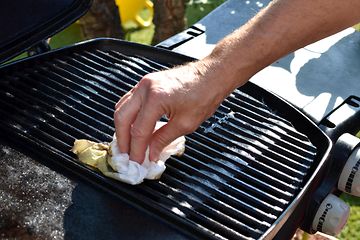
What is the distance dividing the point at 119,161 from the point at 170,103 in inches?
9.5

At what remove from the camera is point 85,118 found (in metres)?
1.70

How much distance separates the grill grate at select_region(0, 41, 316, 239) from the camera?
1408 mm

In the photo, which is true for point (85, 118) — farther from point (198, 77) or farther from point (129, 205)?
point (198, 77)

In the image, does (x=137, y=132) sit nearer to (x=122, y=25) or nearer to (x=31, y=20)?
(x=31, y=20)

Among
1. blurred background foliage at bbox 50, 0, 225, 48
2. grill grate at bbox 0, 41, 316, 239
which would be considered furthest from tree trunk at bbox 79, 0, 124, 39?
grill grate at bbox 0, 41, 316, 239

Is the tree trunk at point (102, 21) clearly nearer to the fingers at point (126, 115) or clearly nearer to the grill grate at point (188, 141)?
the grill grate at point (188, 141)

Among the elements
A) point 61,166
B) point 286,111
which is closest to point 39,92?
point 61,166

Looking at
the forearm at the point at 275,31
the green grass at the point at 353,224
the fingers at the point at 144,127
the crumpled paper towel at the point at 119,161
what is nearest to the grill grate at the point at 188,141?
the crumpled paper towel at the point at 119,161

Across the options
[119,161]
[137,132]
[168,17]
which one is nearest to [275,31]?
[137,132]

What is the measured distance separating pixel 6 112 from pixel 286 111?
2.97 feet

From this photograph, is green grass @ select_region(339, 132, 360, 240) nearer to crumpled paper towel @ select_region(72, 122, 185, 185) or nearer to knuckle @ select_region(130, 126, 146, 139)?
crumpled paper towel @ select_region(72, 122, 185, 185)

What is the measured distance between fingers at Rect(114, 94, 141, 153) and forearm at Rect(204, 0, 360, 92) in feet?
0.68

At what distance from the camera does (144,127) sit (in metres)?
1.32

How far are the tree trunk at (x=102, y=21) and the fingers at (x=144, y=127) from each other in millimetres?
1904
